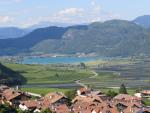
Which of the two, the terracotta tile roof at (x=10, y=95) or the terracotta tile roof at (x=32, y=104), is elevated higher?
the terracotta tile roof at (x=10, y=95)

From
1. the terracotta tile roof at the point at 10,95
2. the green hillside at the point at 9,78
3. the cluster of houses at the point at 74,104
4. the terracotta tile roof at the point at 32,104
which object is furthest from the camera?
the green hillside at the point at 9,78

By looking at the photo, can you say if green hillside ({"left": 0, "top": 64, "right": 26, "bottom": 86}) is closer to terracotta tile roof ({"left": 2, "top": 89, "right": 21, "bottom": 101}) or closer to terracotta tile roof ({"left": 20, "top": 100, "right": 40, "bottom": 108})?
terracotta tile roof ({"left": 2, "top": 89, "right": 21, "bottom": 101})

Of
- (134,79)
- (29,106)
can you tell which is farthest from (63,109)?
(134,79)

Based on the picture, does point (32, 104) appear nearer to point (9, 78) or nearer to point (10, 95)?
point (10, 95)

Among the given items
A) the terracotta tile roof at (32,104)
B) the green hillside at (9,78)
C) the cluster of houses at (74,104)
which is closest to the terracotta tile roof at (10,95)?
the cluster of houses at (74,104)

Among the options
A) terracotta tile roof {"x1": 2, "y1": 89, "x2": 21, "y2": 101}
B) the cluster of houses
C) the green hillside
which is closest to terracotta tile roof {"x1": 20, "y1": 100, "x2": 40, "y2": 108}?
the cluster of houses

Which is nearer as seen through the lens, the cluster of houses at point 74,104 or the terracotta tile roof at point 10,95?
the cluster of houses at point 74,104

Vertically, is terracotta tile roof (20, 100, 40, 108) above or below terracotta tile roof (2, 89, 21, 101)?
below

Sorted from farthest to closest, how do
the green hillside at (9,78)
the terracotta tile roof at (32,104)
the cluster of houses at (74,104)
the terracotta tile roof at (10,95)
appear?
1. the green hillside at (9,78)
2. the terracotta tile roof at (10,95)
3. the terracotta tile roof at (32,104)
4. the cluster of houses at (74,104)

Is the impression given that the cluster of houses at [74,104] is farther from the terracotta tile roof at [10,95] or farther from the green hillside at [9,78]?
the green hillside at [9,78]

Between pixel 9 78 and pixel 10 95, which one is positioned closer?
pixel 10 95

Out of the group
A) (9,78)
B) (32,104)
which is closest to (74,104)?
(32,104)

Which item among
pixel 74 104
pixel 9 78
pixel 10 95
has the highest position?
pixel 10 95
